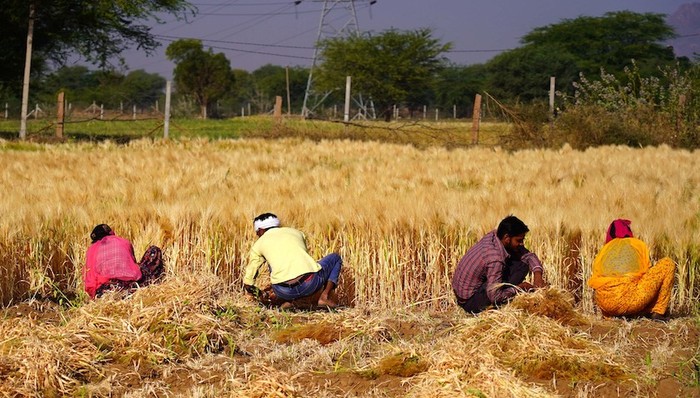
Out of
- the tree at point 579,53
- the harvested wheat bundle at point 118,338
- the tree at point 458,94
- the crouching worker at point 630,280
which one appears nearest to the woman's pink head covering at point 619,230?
the crouching worker at point 630,280

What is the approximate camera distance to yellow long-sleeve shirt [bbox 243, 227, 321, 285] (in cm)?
792

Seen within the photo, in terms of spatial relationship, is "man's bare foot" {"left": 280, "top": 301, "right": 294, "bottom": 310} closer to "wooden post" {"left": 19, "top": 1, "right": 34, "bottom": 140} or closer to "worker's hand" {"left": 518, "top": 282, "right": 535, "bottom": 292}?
"worker's hand" {"left": 518, "top": 282, "right": 535, "bottom": 292}

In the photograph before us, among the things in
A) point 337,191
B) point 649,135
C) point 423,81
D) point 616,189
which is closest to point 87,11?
point 649,135

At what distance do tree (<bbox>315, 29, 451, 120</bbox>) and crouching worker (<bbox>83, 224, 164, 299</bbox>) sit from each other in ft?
200

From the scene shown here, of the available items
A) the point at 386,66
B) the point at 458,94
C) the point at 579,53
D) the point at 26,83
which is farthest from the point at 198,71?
the point at 26,83

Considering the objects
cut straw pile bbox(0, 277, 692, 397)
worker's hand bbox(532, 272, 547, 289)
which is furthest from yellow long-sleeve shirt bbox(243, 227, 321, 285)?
worker's hand bbox(532, 272, 547, 289)

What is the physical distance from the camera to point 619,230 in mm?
7711

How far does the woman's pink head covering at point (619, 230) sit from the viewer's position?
303 inches

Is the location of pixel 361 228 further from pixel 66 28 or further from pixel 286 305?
pixel 66 28

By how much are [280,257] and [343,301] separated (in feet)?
3.36

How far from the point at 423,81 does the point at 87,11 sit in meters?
45.0

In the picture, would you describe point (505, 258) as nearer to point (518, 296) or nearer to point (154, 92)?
point (518, 296)

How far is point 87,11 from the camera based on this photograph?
28375mm

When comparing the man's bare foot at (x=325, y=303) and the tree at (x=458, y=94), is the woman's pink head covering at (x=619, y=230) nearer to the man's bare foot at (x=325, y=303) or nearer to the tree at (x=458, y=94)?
the man's bare foot at (x=325, y=303)
